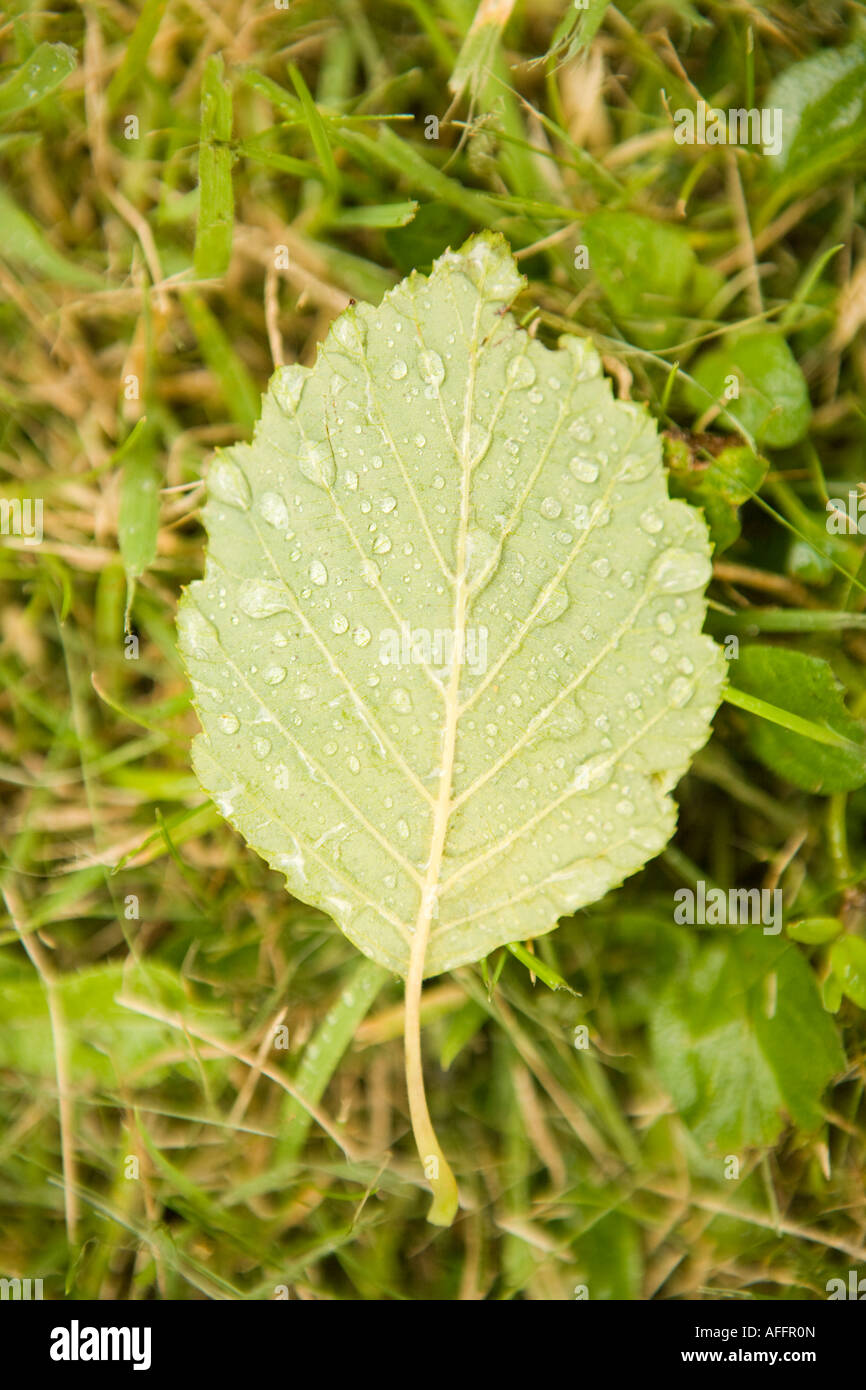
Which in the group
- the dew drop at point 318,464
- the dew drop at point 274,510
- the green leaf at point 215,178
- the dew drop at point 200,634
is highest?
the green leaf at point 215,178

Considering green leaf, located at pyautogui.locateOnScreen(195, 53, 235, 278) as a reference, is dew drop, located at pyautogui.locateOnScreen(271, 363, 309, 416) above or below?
below

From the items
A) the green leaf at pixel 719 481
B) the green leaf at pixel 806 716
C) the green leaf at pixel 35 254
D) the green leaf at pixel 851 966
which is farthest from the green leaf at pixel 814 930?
the green leaf at pixel 35 254

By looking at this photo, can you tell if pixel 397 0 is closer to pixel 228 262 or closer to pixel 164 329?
pixel 228 262

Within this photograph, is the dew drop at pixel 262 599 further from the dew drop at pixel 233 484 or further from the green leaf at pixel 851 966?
the green leaf at pixel 851 966

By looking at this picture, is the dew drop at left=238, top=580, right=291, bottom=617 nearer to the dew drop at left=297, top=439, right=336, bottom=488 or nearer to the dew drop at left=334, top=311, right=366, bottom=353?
the dew drop at left=297, top=439, right=336, bottom=488

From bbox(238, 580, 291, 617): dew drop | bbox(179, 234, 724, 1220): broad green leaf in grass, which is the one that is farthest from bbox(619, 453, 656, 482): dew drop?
bbox(238, 580, 291, 617): dew drop

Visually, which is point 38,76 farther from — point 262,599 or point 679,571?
point 679,571
